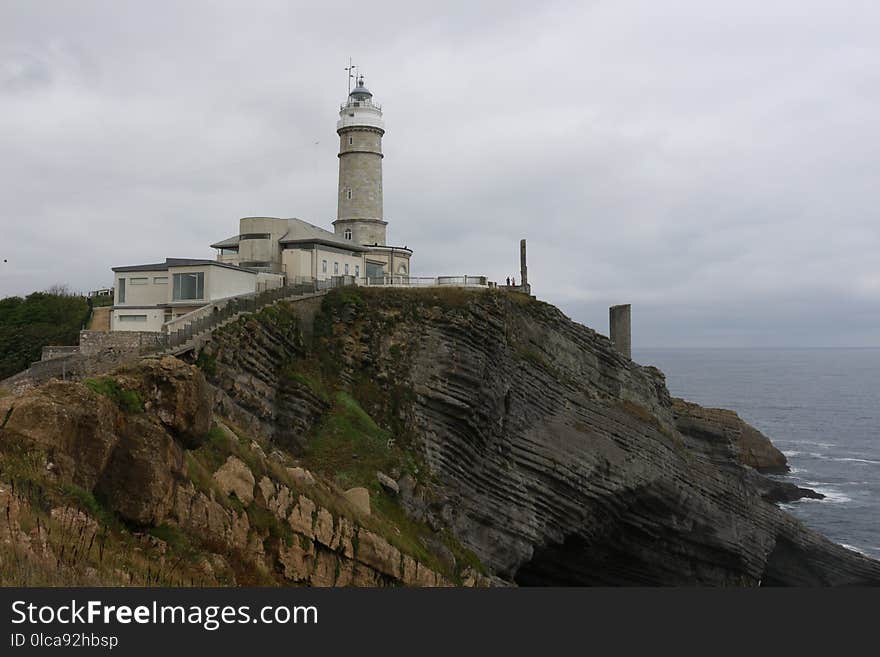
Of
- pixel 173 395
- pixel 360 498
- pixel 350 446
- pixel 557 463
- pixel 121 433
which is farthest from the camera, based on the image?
pixel 557 463

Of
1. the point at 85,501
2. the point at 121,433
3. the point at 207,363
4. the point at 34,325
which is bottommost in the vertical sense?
the point at 85,501

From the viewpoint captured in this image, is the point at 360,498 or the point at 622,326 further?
the point at 622,326

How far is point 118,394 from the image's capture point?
40.2ft

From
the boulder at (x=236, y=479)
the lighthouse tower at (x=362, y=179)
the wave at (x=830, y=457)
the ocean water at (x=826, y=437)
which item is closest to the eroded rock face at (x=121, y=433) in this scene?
the boulder at (x=236, y=479)

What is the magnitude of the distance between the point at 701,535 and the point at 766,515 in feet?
21.2

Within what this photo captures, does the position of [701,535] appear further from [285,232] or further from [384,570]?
[285,232]

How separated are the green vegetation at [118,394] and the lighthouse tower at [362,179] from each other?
3903 centimetres

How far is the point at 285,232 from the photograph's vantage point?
4250 cm

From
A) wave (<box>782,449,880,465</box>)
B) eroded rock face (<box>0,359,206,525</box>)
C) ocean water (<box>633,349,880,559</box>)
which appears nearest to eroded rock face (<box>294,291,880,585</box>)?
ocean water (<box>633,349,880,559</box>)

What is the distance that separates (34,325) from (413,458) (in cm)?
2009

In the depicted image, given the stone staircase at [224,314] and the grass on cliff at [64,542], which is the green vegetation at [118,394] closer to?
the grass on cliff at [64,542]

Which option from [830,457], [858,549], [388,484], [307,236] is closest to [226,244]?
[307,236]

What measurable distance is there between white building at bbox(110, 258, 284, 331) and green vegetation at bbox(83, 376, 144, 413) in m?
20.3

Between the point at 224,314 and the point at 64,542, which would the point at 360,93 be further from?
the point at 64,542
